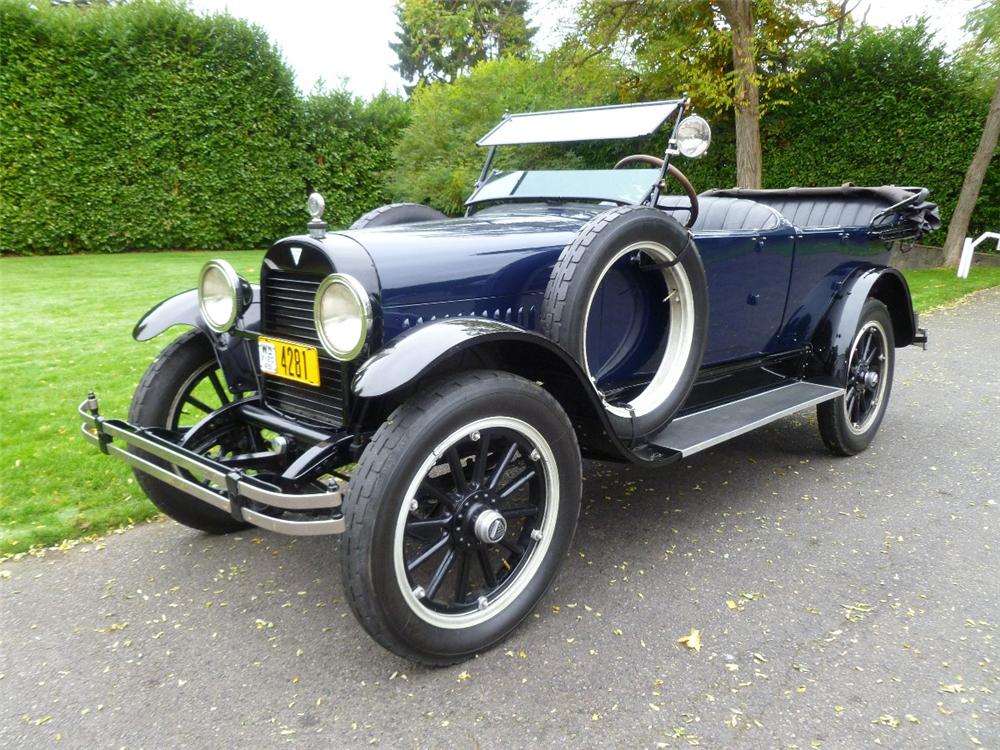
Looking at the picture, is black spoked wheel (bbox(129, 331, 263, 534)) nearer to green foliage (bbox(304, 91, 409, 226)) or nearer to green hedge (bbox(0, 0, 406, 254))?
green hedge (bbox(0, 0, 406, 254))

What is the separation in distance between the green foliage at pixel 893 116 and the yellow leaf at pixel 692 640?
1110 centimetres

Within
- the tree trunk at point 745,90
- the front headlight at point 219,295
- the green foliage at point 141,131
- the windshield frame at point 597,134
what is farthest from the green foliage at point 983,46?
the front headlight at point 219,295

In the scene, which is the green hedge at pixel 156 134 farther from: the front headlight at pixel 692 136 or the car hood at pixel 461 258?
the front headlight at pixel 692 136

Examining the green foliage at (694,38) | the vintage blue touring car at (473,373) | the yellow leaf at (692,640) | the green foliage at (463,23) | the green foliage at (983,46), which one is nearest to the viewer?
the vintage blue touring car at (473,373)

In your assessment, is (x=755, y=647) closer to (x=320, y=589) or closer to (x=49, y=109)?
(x=320, y=589)

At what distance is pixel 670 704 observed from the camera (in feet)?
6.96

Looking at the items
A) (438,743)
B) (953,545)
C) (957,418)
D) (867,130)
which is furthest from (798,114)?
(438,743)

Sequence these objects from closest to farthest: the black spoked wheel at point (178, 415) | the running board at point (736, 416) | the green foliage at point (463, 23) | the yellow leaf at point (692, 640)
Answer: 1. the yellow leaf at point (692, 640)
2. the black spoked wheel at point (178, 415)
3. the running board at point (736, 416)
4. the green foliage at point (463, 23)

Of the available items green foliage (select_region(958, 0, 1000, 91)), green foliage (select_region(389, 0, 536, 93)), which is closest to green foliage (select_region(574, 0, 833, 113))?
green foliage (select_region(389, 0, 536, 93))

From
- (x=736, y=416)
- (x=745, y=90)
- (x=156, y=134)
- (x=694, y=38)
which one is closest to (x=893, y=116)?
(x=745, y=90)

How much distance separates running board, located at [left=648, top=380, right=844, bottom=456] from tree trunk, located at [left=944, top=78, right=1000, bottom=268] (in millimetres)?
9656

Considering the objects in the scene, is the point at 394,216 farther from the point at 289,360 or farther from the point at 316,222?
the point at 289,360

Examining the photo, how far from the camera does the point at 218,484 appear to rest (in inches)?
87.8

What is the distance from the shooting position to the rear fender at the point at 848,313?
Answer: 157 inches
